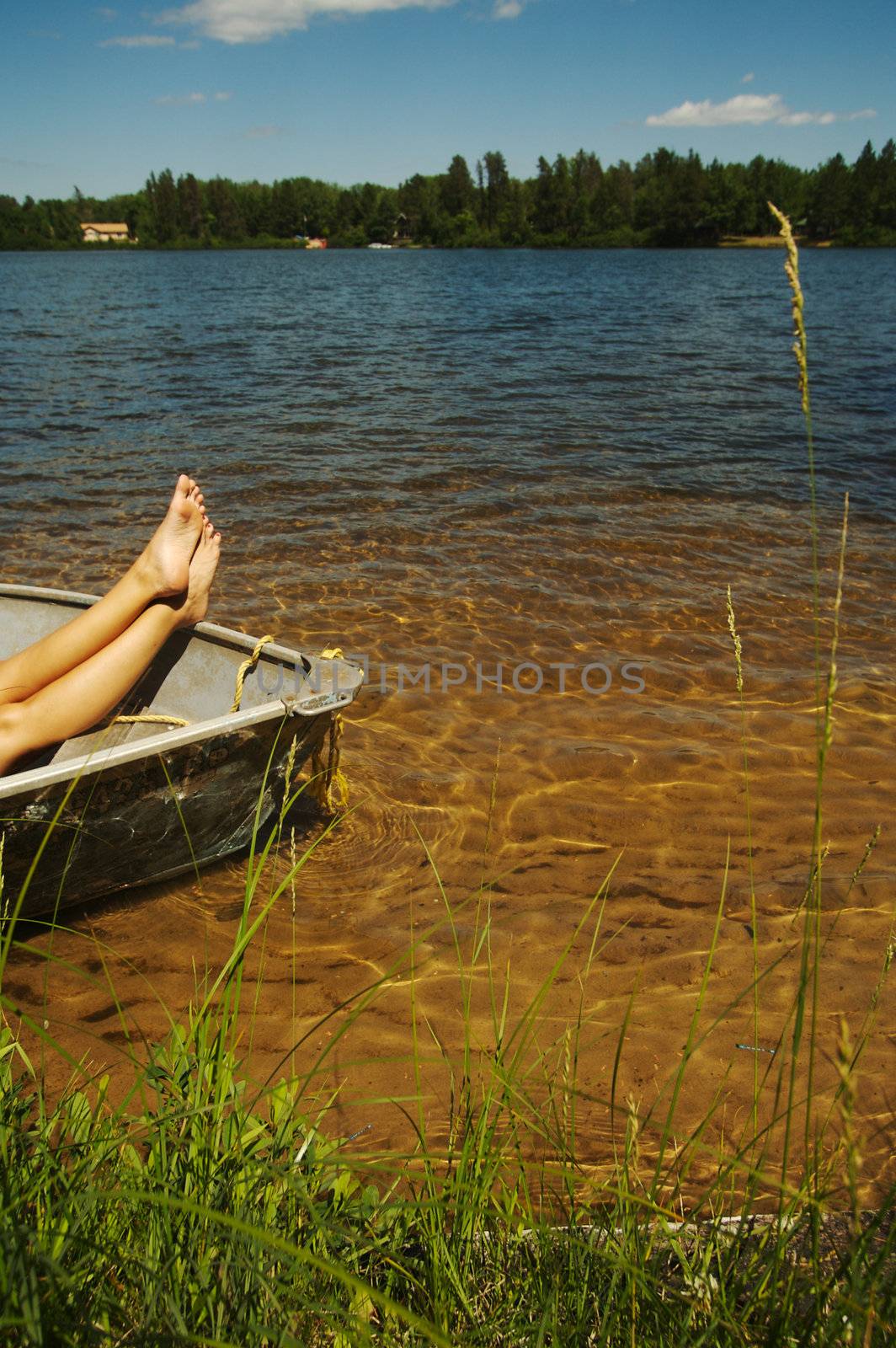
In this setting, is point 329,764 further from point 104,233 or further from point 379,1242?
point 104,233

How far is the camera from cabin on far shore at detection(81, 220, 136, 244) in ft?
396

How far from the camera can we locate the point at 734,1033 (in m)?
2.67

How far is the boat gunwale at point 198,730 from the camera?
2.51m

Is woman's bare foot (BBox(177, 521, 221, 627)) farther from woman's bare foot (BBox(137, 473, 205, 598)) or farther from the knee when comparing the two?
the knee

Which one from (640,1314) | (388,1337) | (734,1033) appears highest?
(388,1337)

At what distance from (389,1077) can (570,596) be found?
4.49 meters

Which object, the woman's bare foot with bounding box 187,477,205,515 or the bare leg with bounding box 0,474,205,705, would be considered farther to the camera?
the woman's bare foot with bounding box 187,477,205,515

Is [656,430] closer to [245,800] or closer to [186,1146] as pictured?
[245,800]

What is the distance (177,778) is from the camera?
2895mm

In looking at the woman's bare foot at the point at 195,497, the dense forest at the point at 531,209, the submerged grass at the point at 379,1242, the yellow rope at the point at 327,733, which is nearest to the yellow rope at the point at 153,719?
the yellow rope at the point at 327,733

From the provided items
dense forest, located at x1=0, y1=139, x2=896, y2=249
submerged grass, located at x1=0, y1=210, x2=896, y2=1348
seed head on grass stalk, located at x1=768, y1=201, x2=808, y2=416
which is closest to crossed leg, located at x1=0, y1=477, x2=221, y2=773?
submerged grass, located at x1=0, y1=210, x2=896, y2=1348

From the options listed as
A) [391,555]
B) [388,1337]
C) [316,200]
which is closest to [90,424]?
[391,555]

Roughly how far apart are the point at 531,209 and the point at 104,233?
66.5 m

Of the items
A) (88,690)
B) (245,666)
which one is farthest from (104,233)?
(88,690)
